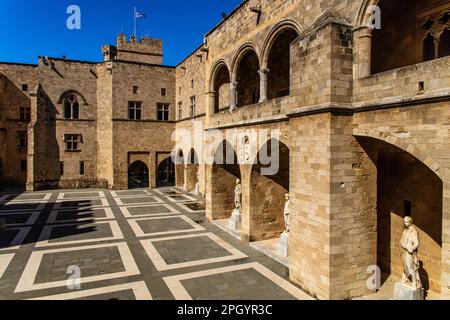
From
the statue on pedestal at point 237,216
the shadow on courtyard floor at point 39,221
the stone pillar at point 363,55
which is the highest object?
the stone pillar at point 363,55

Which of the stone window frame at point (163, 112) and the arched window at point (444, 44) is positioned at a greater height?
the stone window frame at point (163, 112)

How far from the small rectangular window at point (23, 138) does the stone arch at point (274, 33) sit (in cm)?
2482

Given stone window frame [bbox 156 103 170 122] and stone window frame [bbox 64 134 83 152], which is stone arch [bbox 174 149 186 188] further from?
stone window frame [bbox 64 134 83 152]

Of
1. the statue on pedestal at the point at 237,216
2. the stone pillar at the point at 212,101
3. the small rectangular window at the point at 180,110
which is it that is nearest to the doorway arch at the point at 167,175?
the small rectangular window at the point at 180,110

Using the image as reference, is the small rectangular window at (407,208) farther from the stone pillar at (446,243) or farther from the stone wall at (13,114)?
the stone wall at (13,114)

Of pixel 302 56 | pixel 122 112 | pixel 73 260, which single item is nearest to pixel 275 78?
pixel 302 56

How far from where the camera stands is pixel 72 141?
→ 2700 cm

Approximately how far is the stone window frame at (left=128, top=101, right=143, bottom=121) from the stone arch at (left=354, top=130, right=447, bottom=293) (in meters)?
22.5

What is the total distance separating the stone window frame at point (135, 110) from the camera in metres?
26.9

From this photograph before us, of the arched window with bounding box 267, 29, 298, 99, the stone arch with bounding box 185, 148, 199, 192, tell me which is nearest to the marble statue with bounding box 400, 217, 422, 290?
the arched window with bounding box 267, 29, 298, 99

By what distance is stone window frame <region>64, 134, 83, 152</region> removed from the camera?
2684 centimetres

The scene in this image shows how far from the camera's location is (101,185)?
27.0 m

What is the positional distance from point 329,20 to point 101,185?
24.9 meters

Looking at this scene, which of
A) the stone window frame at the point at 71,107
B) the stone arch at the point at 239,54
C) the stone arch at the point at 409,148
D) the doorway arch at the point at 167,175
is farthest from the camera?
the doorway arch at the point at 167,175
